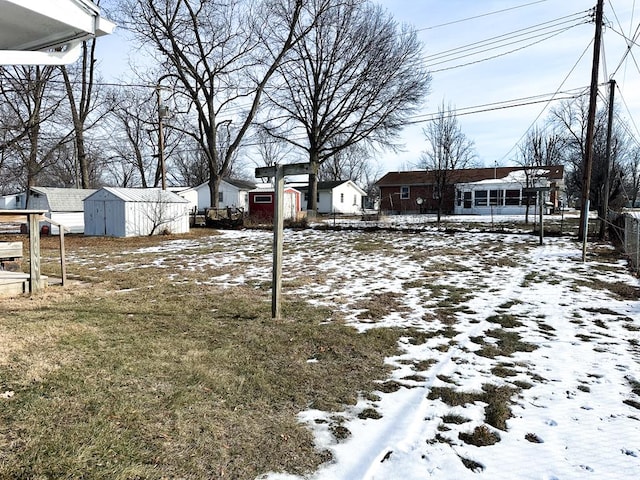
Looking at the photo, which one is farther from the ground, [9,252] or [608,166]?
[608,166]

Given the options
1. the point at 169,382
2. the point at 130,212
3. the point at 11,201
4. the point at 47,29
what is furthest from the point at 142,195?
the point at 11,201

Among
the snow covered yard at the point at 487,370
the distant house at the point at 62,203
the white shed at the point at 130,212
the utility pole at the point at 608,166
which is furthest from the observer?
the distant house at the point at 62,203

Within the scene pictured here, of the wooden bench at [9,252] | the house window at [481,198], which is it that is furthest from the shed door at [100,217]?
the house window at [481,198]

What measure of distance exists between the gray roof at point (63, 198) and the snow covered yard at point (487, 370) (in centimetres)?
1870

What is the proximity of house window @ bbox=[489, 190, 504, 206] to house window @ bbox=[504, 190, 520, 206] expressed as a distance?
11.7 inches

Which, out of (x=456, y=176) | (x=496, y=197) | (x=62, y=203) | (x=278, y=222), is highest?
(x=456, y=176)

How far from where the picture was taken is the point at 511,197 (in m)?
32.1

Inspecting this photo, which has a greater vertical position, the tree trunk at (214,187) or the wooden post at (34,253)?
the tree trunk at (214,187)

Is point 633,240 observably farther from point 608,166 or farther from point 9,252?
point 9,252

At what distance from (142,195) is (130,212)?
3.55 feet

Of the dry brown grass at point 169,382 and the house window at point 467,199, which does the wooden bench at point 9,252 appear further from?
the house window at point 467,199

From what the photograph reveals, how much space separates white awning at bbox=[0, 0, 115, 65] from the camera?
2.95 meters

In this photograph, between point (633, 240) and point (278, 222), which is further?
point (633, 240)

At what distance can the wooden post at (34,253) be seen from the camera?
6.26 meters
